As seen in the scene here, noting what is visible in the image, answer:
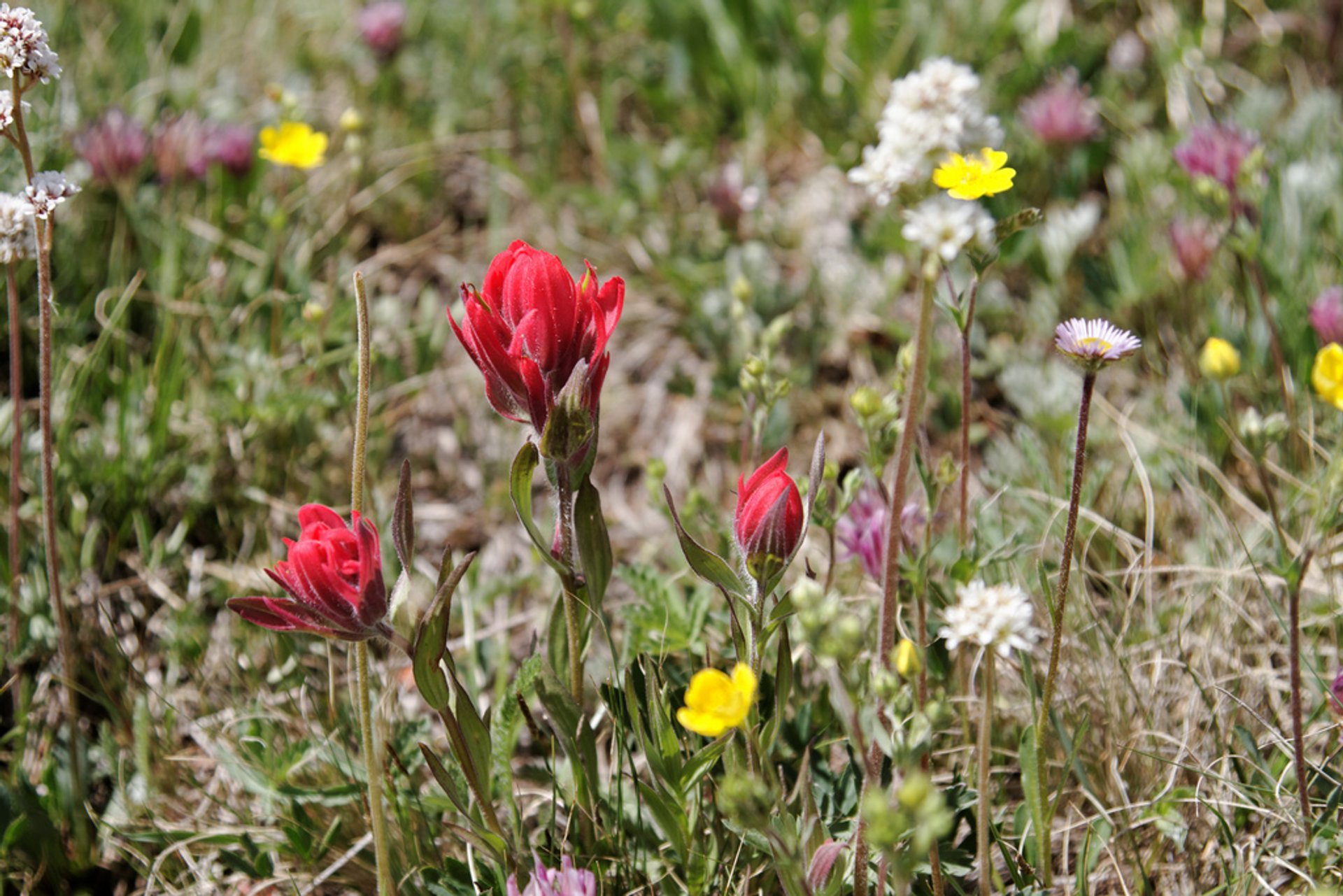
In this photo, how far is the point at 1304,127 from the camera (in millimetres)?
2934

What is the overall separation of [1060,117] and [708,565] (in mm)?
2232

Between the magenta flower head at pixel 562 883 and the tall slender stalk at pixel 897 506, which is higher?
the tall slender stalk at pixel 897 506

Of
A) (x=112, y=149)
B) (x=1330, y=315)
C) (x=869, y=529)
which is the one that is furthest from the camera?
(x=112, y=149)

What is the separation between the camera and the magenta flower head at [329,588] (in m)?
1.28

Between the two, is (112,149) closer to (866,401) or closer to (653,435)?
(653,435)

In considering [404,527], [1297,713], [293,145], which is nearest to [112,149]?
[293,145]

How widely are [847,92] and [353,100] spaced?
5.28ft

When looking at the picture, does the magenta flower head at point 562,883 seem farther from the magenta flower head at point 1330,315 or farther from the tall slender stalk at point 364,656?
the magenta flower head at point 1330,315

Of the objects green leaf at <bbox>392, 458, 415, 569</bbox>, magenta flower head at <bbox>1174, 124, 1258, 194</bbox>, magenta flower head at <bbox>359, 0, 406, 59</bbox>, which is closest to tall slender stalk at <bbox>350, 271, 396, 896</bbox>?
green leaf at <bbox>392, 458, 415, 569</bbox>

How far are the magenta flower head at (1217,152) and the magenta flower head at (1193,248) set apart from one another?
0.13m

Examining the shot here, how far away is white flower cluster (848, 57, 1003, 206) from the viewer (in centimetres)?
116

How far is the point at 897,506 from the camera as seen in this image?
1.29m

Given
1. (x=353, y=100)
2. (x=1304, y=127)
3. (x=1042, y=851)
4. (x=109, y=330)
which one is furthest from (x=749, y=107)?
(x=1042, y=851)

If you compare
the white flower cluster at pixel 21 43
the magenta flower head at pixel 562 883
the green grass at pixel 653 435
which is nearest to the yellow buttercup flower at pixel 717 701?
the green grass at pixel 653 435
